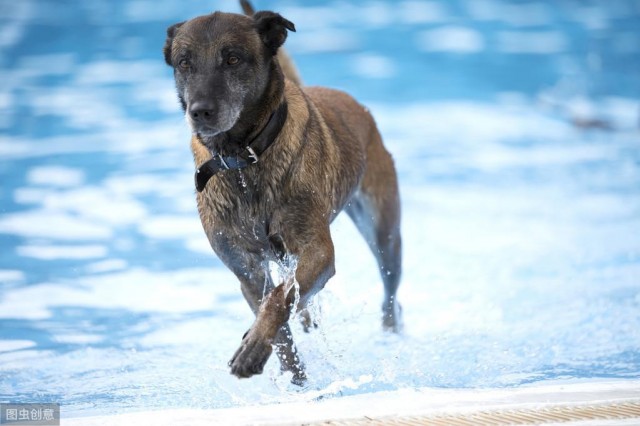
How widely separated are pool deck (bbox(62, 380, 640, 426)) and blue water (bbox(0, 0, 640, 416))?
550 mm

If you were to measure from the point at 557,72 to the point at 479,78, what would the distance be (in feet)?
3.47

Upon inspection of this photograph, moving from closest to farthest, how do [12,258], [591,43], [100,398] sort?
1. [100,398]
2. [12,258]
3. [591,43]

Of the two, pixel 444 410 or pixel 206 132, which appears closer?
pixel 444 410

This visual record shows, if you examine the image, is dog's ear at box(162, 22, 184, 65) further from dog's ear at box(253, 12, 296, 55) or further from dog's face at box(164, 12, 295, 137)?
dog's ear at box(253, 12, 296, 55)

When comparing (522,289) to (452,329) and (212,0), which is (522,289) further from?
(212,0)

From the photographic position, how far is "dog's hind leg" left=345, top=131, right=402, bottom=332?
15.9ft

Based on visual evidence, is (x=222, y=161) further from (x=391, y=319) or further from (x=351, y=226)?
(x=351, y=226)

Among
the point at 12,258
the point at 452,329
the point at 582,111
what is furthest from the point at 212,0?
the point at 452,329

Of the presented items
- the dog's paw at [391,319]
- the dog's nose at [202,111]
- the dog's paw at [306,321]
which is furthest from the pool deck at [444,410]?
the dog's paw at [391,319]

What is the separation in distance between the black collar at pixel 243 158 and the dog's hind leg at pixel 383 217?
3.71 feet

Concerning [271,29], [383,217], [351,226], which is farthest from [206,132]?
[351,226]

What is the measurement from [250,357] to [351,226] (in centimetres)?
420

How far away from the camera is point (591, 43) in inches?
543

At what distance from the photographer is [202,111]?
11.0ft
